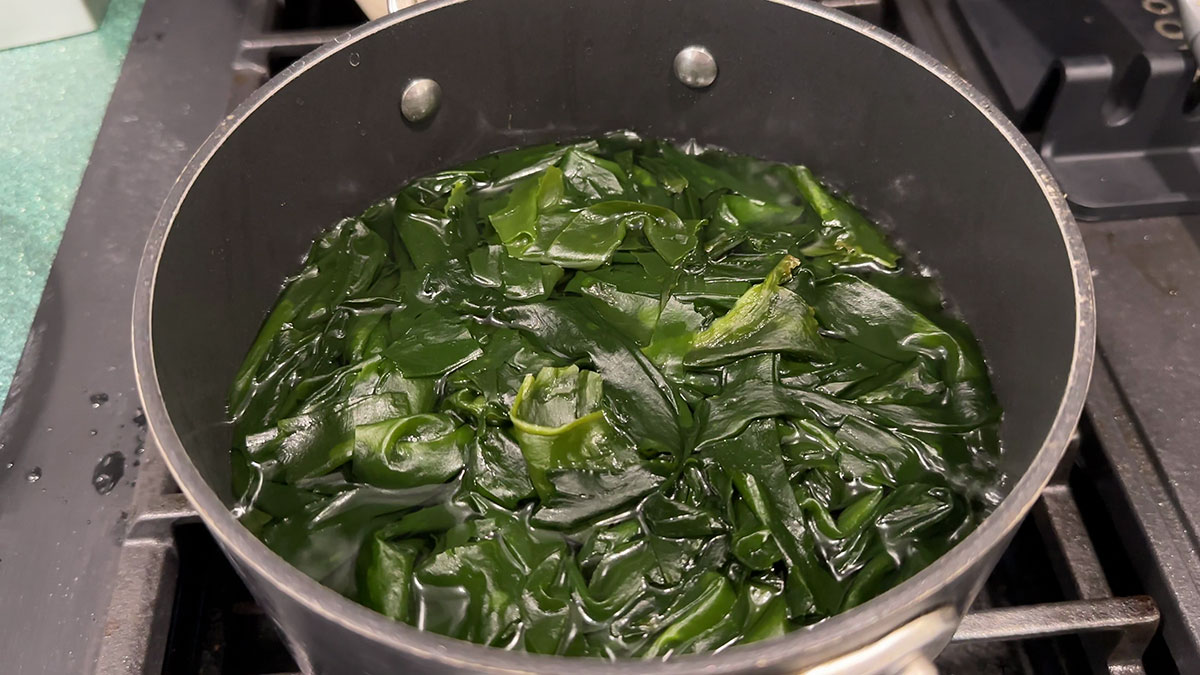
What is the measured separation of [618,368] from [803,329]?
0.25 meters

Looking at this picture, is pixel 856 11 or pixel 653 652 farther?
pixel 856 11

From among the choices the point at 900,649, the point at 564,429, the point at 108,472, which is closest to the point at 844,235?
the point at 564,429

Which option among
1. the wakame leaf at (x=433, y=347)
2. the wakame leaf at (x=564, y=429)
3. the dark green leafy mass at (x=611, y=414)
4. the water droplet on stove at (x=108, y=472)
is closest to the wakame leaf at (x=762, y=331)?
the dark green leafy mass at (x=611, y=414)

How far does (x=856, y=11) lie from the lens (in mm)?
1364

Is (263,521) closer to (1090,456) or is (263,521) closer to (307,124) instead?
(307,124)

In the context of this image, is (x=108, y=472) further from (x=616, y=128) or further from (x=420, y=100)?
(x=616, y=128)

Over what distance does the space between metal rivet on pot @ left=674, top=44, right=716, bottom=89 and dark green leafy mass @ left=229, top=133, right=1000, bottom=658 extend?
16 cm

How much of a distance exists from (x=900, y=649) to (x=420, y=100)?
94 cm

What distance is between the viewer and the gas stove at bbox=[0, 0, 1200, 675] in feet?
2.80

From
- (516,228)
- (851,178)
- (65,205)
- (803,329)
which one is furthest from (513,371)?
(65,205)

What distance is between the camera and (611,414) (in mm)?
1001

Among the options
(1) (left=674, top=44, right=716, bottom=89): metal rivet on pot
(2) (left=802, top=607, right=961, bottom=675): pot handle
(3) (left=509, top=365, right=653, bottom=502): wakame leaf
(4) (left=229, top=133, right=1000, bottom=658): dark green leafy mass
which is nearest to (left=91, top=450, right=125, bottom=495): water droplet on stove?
(4) (left=229, top=133, right=1000, bottom=658): dark green leafy mass

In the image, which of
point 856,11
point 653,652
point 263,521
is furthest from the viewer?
point 856,11

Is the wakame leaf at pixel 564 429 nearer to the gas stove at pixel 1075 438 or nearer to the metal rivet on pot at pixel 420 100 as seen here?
the gas stove at pixel 1075 438
